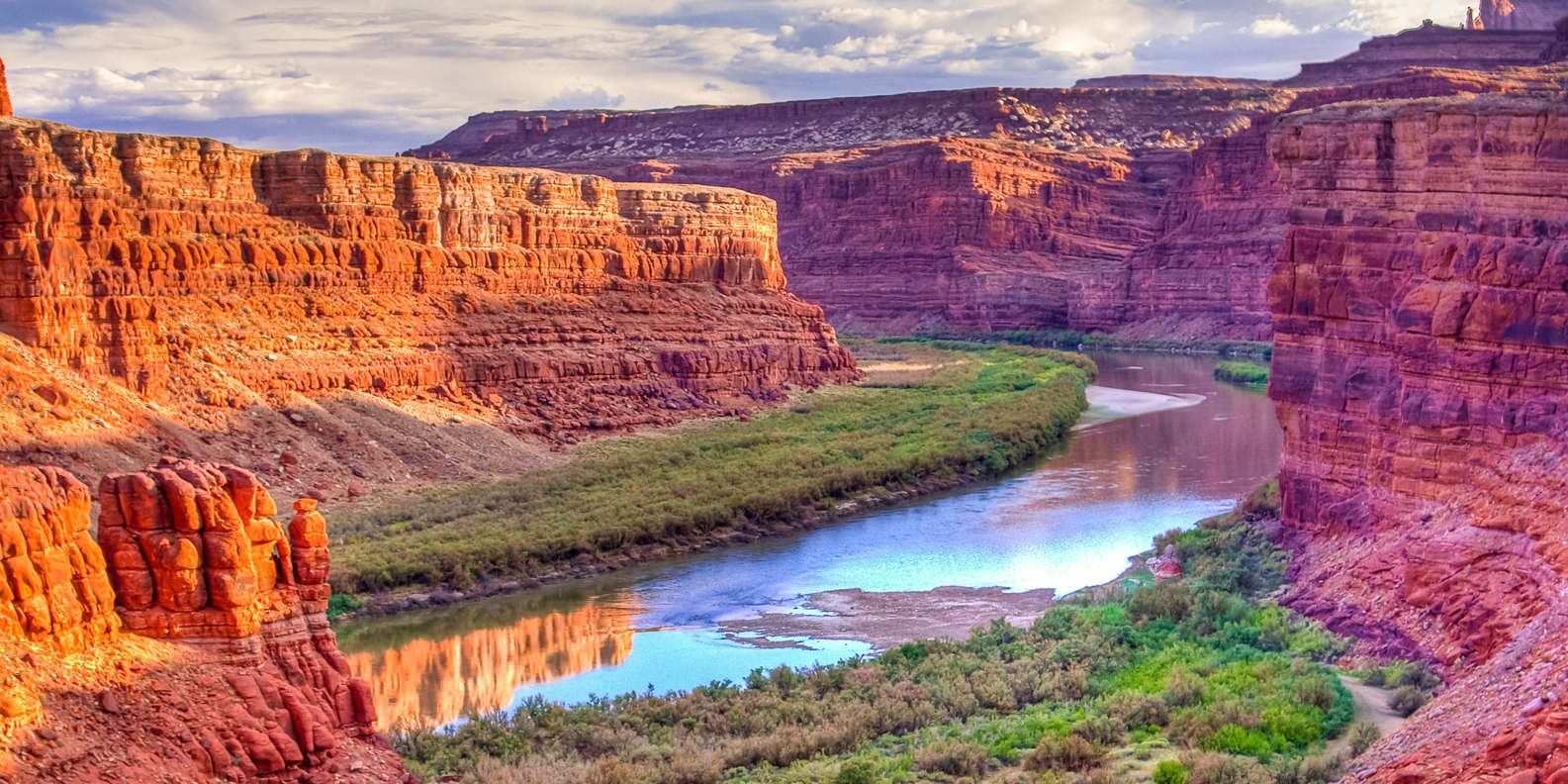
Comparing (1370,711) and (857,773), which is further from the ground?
(857,773)

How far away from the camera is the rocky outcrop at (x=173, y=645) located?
10.0 meters

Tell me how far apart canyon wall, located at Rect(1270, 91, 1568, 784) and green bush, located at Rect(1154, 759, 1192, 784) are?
1615mm

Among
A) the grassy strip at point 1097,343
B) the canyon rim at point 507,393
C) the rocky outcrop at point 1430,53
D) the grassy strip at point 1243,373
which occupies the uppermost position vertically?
the rocky outcrop at point 1430,53

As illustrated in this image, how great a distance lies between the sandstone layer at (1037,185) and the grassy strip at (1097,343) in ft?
4.03

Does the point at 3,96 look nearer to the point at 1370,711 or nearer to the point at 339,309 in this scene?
the point at 339,309

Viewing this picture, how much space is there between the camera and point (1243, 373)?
64500mm

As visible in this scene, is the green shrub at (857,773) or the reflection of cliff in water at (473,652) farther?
the reflection of cliff in water at (473,652)

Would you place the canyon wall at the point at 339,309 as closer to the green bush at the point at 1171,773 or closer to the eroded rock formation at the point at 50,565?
the eroded rock formation at the point at 50,565

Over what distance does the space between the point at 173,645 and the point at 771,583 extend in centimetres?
1640

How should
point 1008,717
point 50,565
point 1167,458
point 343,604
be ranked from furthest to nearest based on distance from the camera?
1. point 1167,458
2. point 343,604
3. point 1008,717
4. point 50,565

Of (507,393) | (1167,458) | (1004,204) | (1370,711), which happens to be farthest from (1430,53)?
(1370,711)

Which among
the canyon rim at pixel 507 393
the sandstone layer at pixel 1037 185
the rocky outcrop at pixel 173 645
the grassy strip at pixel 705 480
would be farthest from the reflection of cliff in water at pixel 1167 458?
the sandstone layer at pixel 1037 185

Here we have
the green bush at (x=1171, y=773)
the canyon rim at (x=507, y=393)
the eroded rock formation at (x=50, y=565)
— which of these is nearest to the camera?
the eroded rock formation at (x=50, y=565)

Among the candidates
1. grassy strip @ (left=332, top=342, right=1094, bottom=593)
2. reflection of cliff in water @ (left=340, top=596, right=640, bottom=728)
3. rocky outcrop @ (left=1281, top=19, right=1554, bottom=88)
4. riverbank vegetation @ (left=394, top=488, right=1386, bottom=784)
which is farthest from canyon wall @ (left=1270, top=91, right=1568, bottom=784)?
rocky outcrop @ (left=1281, top=19, right=1554, bottom=88)
